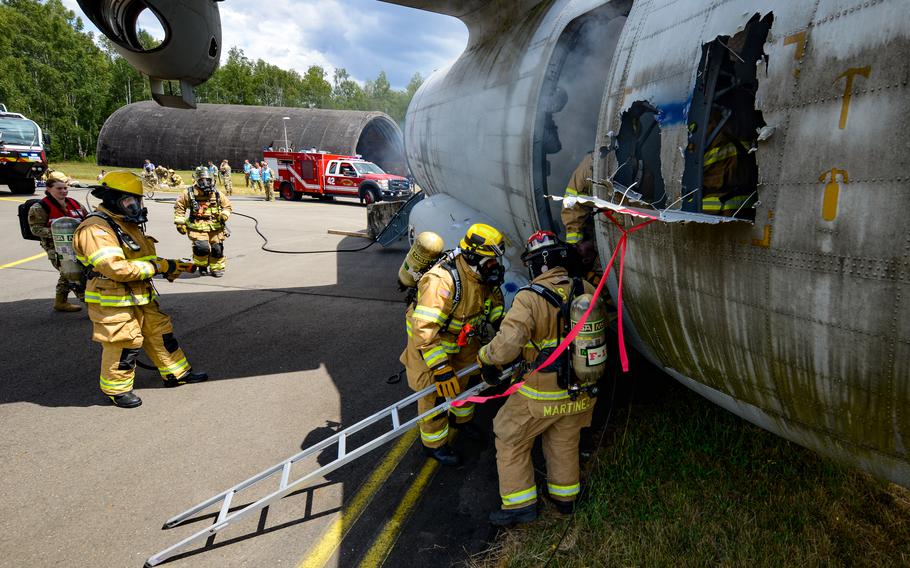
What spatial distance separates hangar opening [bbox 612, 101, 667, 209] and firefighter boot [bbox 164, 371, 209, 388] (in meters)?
5.36

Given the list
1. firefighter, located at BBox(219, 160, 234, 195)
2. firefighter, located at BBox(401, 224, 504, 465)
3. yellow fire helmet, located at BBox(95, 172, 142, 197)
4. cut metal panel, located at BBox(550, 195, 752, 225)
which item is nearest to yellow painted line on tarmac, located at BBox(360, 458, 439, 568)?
firefighter, located at BBox(401, 224, 504, 465)

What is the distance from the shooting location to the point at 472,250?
4.21m

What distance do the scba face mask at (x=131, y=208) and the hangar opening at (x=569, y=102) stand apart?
431 centimetres

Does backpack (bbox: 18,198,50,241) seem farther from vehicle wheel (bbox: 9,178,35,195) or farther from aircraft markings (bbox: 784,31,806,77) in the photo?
vehicle wheel (bbox: 9,178,35,195)

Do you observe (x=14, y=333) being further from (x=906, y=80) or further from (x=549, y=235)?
(x=906, y=80)

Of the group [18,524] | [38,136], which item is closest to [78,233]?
[18,524]

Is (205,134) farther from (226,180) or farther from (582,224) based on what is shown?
(582,224)

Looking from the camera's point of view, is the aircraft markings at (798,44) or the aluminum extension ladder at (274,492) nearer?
the aircraft markings at (798,44)

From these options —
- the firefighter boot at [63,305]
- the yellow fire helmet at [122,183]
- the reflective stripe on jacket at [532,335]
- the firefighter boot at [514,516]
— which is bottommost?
the firefighter boot at [514,516]

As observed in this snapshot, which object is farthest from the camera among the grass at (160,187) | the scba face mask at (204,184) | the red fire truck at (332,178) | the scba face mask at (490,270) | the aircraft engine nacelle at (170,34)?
the grass at (160,187)

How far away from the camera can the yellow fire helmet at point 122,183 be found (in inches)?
211

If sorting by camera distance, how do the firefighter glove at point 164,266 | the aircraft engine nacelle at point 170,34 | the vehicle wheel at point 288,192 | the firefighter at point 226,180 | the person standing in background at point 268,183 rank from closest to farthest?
the aircraft engine nacelle at point 170,34 → the firefighter glove at point 164,266 → the person standing in background at point 268,183 → the vehicle wheel at point 288,192 → the firefighter at point 226,180

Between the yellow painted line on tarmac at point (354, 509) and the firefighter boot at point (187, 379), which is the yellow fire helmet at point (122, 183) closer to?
the firefighter boot at point (187, 379)

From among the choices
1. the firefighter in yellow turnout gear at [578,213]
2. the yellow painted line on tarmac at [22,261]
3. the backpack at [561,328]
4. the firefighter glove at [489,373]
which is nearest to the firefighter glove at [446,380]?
the firefighter glove at [489,373]
